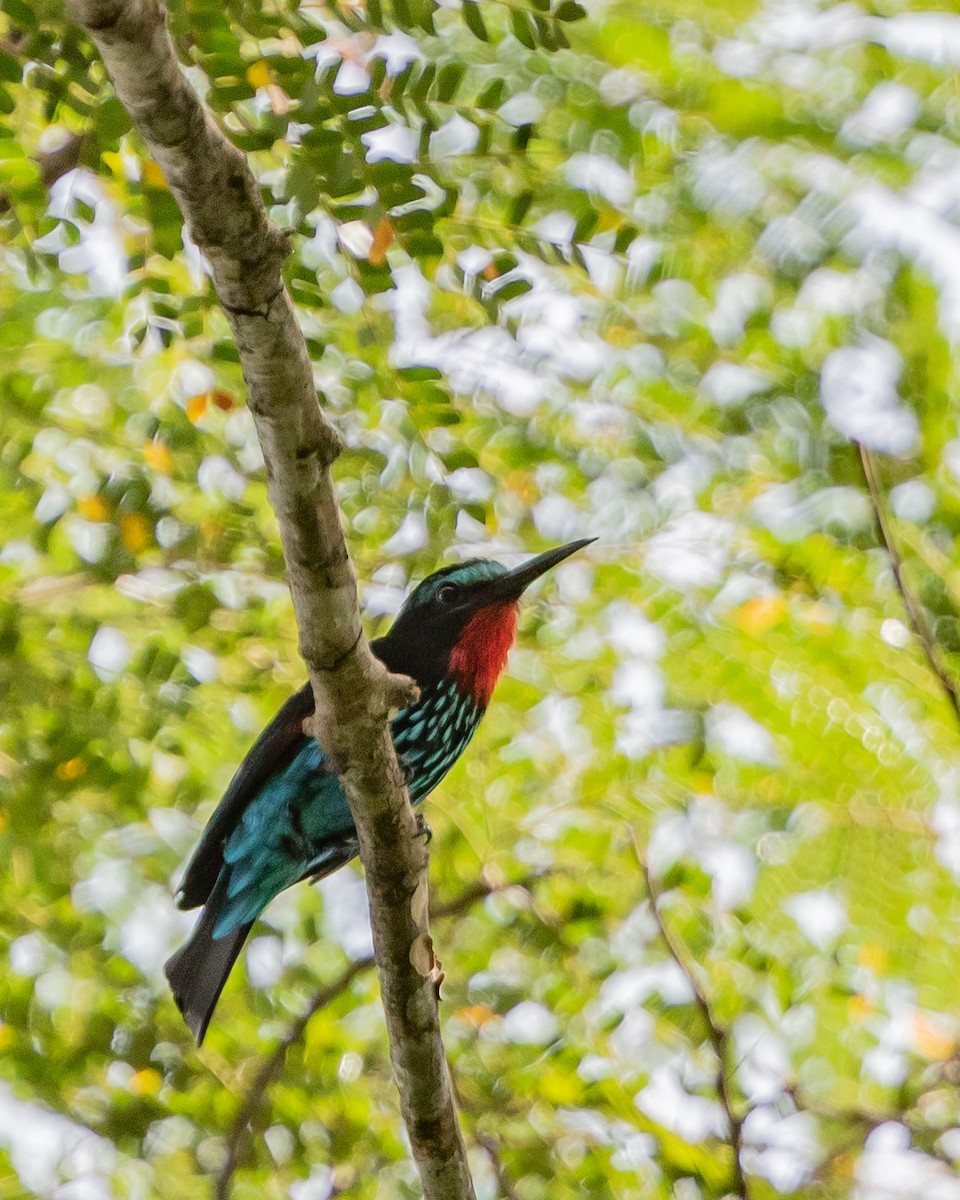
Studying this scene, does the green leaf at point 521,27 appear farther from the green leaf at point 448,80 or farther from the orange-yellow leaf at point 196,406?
the orange-yellow leaf at point 196,406

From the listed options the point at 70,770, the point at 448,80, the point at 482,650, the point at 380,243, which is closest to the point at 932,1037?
the point at 482,650

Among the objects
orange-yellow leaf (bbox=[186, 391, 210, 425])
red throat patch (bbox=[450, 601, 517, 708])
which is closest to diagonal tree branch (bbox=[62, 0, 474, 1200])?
red throat patch (bbox=[450, 601, 517, 708])

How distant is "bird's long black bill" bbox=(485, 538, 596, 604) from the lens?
348 cm

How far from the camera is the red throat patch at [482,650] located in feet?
11.9

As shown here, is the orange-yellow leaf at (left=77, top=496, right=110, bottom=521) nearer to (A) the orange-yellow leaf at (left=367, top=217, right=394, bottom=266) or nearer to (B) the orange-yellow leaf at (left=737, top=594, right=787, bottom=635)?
(A) the orange-yellow leaf at (left=367, top=217, right=394, bottom=266)

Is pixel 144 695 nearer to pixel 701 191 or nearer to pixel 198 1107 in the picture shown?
pixel 198 1107

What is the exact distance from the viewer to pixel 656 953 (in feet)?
12.8

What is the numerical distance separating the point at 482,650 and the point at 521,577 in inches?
8.3

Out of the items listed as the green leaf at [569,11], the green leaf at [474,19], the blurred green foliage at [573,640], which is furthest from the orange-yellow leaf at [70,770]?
the green leaf at [569,11]

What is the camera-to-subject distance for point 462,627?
3.64 meters

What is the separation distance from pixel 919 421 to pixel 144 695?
1964 millimetres

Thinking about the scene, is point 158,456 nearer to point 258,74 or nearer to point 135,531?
point 135,531

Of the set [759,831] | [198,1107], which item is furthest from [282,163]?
[198,1107]

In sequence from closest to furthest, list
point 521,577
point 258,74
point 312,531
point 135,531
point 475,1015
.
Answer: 1. point 312,531
2. point 258,74
3. point 135,531
4. point 521,577
5. point 475,1015
